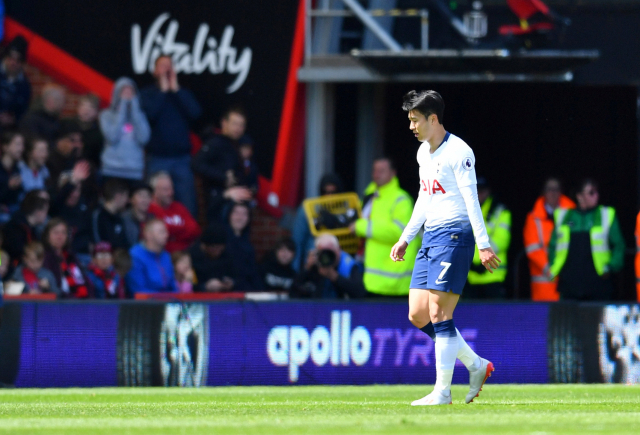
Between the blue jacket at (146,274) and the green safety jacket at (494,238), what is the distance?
11.2ft

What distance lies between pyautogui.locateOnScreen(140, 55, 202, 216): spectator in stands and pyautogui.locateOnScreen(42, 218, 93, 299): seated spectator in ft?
7.99

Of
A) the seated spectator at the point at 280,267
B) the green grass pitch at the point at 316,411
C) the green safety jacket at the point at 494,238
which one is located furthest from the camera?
the green safety jacket at the point at 494,238

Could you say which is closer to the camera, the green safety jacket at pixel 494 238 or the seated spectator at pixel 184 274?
the seated spectator at pixel 184 274

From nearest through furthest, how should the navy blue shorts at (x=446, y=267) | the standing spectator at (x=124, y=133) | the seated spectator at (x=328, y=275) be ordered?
the navy blue shorts at (x=446, y=267), the seated spectator at (x=328, y=275), the standing spectator at (x=124, y=133)

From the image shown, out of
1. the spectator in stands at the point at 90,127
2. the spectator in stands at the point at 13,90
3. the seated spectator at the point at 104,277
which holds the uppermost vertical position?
the spectator in stands at the point at 13,90

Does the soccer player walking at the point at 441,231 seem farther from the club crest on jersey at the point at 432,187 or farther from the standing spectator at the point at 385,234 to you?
the standing spectator at the point at 385,234

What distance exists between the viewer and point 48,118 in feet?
45.9

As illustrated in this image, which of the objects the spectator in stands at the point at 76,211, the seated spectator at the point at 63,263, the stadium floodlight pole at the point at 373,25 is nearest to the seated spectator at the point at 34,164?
the spectator in stands at the point at 76,211

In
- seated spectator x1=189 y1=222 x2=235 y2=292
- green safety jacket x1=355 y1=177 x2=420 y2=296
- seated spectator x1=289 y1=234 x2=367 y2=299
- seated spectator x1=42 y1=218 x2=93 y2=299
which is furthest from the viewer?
seated spectator x1=189 y1=222 x2=235 y2=292

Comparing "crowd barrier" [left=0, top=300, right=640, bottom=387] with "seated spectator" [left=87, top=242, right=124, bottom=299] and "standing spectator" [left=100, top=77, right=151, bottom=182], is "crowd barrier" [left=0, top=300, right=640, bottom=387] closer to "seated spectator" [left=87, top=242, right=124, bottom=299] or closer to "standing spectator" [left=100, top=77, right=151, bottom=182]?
"seated spectator" [left=87, top=242, right=124, bottom=299]

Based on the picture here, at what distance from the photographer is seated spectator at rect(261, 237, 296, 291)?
42.9ft

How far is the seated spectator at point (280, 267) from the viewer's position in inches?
515

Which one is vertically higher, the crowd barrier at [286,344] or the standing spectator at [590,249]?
the standing spectator at [590,249]

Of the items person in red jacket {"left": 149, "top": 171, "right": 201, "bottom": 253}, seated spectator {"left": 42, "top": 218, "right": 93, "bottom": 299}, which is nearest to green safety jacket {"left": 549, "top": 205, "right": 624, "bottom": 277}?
person in red jacket {"left": 149, "top": 171, "right": 201, "bottom": 253}
